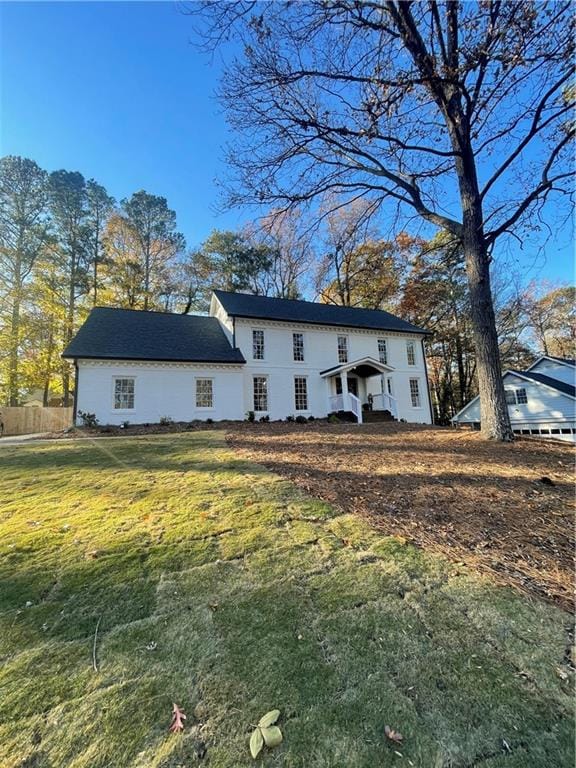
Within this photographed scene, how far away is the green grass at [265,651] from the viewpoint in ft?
4.61

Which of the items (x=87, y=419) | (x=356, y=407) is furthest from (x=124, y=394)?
(x=356, y=407)

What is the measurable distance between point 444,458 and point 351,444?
233cm

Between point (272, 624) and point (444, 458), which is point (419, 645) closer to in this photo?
point (272, 624)

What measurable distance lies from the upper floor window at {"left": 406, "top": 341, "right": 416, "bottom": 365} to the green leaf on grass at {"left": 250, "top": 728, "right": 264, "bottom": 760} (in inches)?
895

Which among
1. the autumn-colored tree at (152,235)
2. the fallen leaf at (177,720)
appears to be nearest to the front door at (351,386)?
the autumn-colored tree at (152,235)

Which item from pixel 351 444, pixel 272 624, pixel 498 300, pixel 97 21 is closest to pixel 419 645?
pixel 272 624

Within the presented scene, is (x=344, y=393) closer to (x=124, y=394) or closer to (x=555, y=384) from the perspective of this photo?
(x=124, y=394)

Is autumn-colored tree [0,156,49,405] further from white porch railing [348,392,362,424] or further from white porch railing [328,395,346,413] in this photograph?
white porch railing [348,392,362,424]

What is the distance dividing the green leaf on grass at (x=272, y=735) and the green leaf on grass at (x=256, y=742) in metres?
0.02

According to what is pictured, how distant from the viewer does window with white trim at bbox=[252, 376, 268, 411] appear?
18.3m

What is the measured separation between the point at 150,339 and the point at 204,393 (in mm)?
3869

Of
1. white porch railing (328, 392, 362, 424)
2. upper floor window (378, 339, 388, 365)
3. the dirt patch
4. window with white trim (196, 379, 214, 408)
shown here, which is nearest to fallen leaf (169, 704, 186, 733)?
the dirt patch

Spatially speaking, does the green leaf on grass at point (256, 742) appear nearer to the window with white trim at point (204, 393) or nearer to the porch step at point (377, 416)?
the window with white trim at point (204, 393)

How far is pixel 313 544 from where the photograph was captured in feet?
9.59
